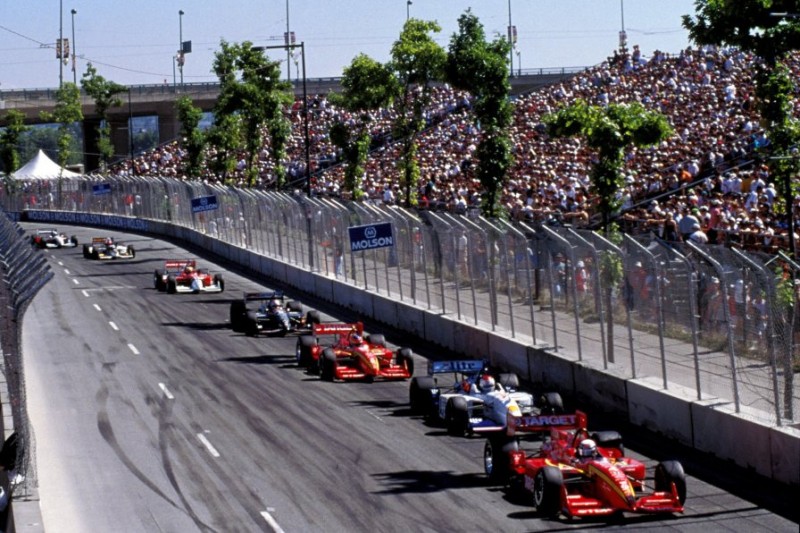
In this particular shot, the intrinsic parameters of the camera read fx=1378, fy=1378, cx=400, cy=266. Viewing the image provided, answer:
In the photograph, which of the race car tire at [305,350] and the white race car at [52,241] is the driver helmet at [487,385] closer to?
the race car tire at [305,350]

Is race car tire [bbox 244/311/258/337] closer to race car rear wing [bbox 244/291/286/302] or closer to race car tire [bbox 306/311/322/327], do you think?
race car rear wing [bbox 244/291/286/302]

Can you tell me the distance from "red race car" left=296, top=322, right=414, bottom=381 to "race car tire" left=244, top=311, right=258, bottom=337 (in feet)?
16.7

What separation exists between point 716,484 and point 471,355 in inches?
424

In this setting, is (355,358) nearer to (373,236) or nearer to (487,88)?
(373,236)

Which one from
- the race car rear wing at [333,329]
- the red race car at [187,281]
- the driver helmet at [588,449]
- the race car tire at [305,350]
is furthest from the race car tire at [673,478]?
the red race car at [187,281]

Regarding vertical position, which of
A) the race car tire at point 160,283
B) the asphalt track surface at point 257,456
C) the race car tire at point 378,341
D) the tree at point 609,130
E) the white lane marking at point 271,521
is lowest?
the white lane marking at point 271,521

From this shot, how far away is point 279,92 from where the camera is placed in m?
64.2

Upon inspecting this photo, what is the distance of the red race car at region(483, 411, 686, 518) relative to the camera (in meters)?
14.8

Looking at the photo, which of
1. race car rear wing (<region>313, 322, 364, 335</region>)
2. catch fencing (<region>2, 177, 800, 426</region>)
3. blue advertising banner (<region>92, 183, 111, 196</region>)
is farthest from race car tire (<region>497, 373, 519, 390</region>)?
blue advertising banner (<region>92, 183, 111, 196</region>)

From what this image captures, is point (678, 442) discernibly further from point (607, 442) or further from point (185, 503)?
point (185, 503)

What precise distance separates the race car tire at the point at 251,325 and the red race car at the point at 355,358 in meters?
5.08

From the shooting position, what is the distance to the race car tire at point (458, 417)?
1972cm

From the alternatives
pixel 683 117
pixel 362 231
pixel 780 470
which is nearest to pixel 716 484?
pixel 780 470

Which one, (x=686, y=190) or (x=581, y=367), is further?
(x=686, y=190)
